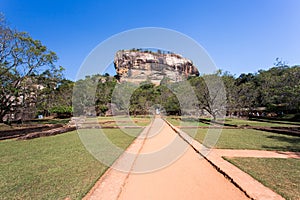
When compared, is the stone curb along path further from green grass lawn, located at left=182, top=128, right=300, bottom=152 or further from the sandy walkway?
green grass lawn, located at left=182, top=128, right=300, bottom=152

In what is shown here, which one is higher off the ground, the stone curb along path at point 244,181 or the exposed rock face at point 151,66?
the exposed rock face at point 151,66

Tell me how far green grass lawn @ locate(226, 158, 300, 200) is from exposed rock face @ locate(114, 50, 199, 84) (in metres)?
34.6

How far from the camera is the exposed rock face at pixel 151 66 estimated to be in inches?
1871

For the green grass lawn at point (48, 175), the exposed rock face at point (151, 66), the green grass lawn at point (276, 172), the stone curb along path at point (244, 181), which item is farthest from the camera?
the exposed rock face at point (151, 66)

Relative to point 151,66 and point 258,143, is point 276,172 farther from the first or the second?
point 151,66

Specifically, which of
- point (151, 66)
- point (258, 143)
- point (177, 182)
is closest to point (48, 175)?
point (177, 182)

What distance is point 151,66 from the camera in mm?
56875

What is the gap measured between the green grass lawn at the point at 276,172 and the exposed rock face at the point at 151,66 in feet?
114

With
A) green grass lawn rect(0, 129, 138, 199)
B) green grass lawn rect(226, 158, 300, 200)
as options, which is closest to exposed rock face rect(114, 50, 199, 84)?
green grass lawn rect(0, 129, 138, 199)

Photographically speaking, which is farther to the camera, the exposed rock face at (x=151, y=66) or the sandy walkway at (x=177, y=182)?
the exposed rock face at (x=151, y=66)

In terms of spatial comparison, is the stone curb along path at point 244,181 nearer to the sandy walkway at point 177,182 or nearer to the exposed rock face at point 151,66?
the sandy walkway at point 177,182

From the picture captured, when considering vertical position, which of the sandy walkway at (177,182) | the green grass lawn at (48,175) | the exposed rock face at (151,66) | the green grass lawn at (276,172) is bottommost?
the sandy walkway at (177,182)

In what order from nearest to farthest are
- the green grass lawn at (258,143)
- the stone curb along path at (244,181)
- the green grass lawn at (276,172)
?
the stone curb along path at (244,181) → the green grass lawn at (276,172) → the green grass lawn at (258,143)

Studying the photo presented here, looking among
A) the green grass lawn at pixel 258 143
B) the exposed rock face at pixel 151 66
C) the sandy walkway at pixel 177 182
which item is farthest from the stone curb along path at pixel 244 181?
the exposed rock face at pixel 151 66
